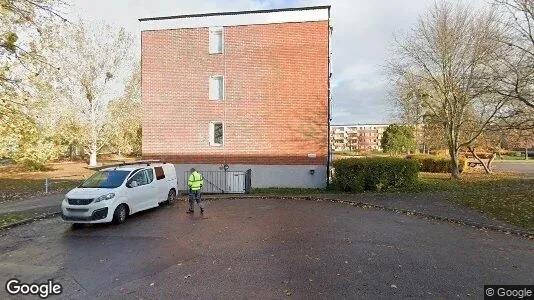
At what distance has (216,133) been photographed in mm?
20000

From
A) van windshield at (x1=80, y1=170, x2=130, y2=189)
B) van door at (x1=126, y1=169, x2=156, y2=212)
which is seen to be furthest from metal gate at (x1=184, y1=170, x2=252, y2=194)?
van windshield at (x1=80, y1=170, x2=130, y2=189)

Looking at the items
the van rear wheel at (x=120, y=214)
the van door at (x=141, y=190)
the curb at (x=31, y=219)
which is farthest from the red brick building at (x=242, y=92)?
the van rear wheel at (x=120, y=214)

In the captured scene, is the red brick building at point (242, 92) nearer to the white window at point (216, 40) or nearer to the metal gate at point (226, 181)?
the white window at point (216, 40)

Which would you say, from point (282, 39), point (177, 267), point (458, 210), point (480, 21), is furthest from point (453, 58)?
point (177, 267)

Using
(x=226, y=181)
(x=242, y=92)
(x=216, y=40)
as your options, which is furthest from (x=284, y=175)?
(x=216, y=40)

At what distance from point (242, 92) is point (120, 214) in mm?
10769

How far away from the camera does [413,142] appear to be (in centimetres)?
4434

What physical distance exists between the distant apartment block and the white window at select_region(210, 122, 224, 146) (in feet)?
274

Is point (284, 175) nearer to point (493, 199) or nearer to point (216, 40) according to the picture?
point (216, 40)

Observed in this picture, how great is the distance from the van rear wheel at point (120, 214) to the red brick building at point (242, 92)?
895 cm

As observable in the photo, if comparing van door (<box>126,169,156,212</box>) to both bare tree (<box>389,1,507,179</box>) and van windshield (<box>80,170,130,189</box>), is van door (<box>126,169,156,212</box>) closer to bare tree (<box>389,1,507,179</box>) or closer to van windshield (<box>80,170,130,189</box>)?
van windshield (<box>80,170,130,189</box>)

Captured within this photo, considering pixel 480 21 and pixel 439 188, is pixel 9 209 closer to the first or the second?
pixel 439 188

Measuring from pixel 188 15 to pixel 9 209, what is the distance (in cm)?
1318

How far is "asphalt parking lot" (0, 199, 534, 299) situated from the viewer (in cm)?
539
